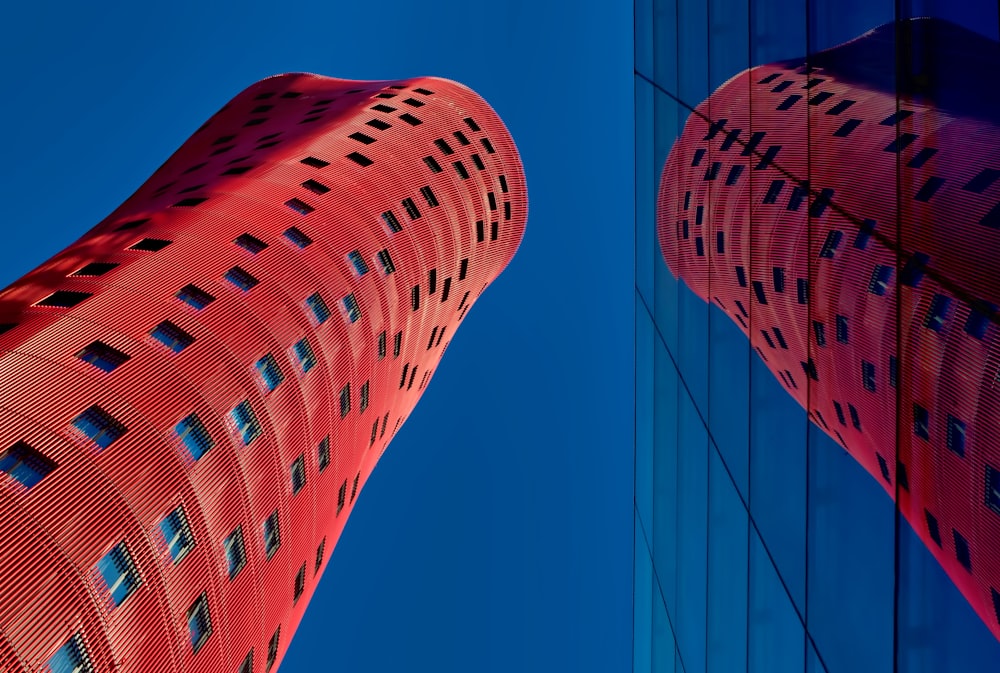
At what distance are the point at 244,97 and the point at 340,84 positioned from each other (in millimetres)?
5525

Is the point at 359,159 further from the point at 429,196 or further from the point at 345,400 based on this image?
the point at 345,400

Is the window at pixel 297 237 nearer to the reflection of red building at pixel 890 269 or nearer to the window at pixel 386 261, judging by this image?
the window at pixel 386 261

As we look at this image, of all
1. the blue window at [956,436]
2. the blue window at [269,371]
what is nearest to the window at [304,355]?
the blue window at [269,371]

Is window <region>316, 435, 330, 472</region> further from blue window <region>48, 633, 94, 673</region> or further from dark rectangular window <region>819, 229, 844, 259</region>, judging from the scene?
dark rectangular window <region>819, 229, 844, 259</region>

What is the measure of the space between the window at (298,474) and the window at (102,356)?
21.8 feet

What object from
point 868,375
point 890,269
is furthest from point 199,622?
point 890,269

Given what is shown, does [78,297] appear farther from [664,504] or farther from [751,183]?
[751,183]

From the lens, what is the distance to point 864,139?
27.8ft

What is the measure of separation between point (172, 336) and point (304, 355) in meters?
4.90

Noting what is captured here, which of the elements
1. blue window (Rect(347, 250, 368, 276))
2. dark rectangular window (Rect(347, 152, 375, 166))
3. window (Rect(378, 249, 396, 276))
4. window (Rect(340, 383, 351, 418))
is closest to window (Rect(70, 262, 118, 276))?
window (Rect(340, 383, 351, 418))

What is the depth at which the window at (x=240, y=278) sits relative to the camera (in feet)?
86.2

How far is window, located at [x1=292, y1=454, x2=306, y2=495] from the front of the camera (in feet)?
85.8

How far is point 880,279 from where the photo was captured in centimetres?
834

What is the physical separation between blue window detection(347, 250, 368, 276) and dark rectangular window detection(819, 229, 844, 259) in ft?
74.7
